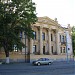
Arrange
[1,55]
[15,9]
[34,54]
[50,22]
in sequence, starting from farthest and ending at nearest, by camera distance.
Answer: [50,22] → [34,54] → [1,55] → [15,9]

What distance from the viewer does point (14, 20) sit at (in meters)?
46.8

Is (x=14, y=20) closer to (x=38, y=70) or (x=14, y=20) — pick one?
(x=14, y=20)

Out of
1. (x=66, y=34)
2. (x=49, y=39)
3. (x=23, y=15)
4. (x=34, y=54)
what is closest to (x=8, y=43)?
(x=23, y=15)

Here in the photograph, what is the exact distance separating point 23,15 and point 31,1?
384cm

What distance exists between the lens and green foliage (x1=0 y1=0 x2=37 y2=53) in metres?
44.9

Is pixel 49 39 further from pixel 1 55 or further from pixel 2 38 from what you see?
pixel 2 38

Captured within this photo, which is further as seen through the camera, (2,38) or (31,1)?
(31,1)

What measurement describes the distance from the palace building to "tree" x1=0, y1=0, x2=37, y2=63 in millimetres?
8857

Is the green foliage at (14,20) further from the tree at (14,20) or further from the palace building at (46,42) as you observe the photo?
the palace building at (46,42)

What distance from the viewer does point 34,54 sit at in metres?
59.4

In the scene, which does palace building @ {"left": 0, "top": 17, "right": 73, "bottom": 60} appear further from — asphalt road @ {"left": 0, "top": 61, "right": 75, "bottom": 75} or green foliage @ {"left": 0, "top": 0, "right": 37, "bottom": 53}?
asphalt road @ {"left": 0, "top": 61, "right": 75, "bottom": 75}

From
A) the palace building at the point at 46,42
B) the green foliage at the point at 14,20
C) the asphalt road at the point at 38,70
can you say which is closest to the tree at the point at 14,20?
the green foliage at the point at 14,20

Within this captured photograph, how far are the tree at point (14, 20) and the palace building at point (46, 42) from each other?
8857 millimetres

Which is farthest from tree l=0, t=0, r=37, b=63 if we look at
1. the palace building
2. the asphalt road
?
the asphalt road
